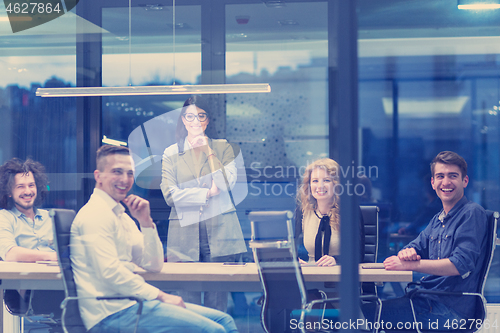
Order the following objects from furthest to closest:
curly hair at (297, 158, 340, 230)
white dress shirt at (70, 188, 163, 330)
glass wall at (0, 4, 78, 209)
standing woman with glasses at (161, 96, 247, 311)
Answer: glass wall at (0, 4, 78, 209) → standing woman with glasses at (161, 96, 247, 311) → curly hair at (297, 158, 340, 230) → white dress shirt at (70, 188, 163, 330)

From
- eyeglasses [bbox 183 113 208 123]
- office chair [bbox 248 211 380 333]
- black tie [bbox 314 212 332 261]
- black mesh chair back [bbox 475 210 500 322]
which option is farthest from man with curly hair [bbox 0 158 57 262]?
black mesh chair back [bbox 475 210 500 322]

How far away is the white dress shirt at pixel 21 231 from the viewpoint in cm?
285

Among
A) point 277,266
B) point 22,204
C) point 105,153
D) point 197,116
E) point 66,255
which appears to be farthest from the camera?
point 197,116

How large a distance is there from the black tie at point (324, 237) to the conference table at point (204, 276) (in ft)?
0.84

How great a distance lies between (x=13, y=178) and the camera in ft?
10.3

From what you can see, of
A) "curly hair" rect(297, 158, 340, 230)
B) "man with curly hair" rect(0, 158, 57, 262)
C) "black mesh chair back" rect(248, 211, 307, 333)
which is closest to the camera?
"black mesh chair back" rect(248, 211, 307, 333)

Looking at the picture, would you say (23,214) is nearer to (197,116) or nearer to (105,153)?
(105,153)

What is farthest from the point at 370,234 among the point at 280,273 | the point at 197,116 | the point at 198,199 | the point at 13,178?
the point at 13,178

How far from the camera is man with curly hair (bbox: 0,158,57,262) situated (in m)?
2.82

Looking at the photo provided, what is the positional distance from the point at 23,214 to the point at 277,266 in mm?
1850

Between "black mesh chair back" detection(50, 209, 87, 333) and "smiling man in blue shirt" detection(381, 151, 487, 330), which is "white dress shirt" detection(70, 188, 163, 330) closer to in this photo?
"black mesh chair back" detection(50, 209, 87, 333)

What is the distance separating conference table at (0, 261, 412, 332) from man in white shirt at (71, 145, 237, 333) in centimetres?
18

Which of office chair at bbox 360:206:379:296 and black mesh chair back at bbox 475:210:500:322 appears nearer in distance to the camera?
black mesh chair back at bbox 475:210:500:322

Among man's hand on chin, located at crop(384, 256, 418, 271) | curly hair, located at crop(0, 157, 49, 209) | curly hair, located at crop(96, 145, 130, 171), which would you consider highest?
curly hair, located at crop(96, 145, 130, 171)
